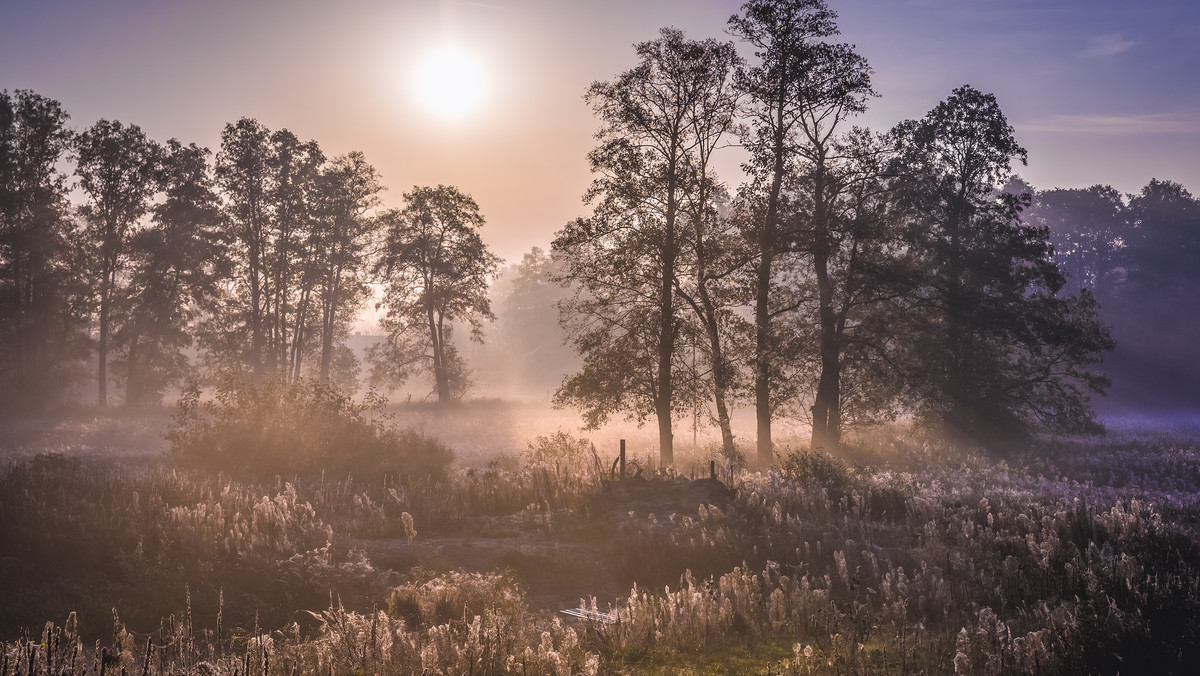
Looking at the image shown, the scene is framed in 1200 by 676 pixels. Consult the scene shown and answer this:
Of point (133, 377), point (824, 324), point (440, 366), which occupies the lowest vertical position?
point (133, 377)

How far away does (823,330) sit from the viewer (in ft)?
69.2

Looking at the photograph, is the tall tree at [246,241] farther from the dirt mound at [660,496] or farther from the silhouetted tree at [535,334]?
the silhouetted tree at [535,334]

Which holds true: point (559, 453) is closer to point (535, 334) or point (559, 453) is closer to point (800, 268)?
point (800, 268)

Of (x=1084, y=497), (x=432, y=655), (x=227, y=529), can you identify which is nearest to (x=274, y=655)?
(x=432, y=655)

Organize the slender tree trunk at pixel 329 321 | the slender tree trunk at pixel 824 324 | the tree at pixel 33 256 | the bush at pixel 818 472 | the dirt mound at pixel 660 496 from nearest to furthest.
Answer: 1. the dirt mound at pixel 660 496
2. the bush at pixel 818 472
3. the slender tree trunk at pixel 824 324
4. the tree at pixel 33 256
5. the slender tree trunk at pixel 329 321

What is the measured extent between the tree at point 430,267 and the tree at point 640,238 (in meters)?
19.8

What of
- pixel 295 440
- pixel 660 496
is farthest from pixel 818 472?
pixel 295 440

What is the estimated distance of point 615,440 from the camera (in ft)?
91.7

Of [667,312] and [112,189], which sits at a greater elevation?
[112,189]

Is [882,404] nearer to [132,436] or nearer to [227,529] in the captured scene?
[227,529]

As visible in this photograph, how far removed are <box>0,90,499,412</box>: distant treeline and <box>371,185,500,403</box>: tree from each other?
0.09 meters

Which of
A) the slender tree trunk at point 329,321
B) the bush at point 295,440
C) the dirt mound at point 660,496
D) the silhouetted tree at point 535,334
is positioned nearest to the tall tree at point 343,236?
the slender tree trunk at point 329,321

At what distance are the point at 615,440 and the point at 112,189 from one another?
2715cm

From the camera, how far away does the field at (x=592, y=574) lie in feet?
19.7
